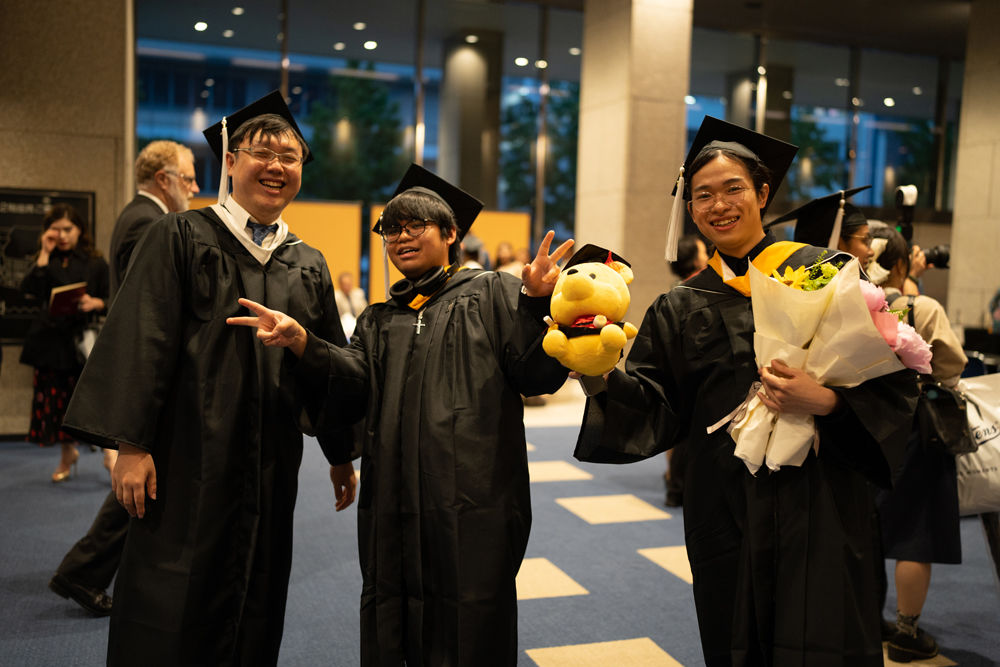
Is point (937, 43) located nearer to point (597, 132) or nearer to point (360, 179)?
point (597, 132)

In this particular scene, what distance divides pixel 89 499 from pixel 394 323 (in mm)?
3873

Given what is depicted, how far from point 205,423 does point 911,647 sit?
2882 millimetres

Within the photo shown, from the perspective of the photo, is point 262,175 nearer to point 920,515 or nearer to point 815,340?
point 815,340

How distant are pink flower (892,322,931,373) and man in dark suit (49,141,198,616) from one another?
9.23 feet

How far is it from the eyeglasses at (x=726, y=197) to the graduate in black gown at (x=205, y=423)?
1.15 meters

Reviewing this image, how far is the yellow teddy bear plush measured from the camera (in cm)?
184

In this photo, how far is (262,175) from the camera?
245cm

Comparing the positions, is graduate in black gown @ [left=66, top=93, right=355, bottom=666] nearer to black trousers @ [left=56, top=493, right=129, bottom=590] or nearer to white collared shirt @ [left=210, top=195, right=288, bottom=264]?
white collared shirt @ [left=210, top=195, right=288, bottom=264]

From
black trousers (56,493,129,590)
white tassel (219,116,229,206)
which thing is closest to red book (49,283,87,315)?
black trousers (56,493,129,590)

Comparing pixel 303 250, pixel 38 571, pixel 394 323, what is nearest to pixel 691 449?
pixel 394 323

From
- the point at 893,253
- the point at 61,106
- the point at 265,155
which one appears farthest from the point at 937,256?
the point at 61,106

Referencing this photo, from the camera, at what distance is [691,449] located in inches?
87.2

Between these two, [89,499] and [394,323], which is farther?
[89,499]

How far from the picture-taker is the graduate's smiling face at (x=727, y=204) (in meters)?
2.13
